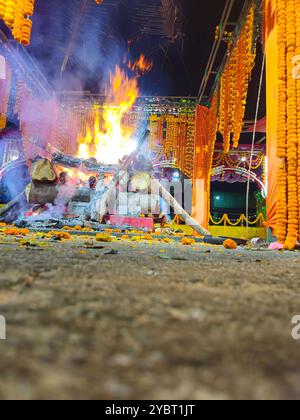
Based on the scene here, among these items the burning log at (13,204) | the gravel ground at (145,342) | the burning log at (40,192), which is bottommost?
the gravel ground at (145,342)

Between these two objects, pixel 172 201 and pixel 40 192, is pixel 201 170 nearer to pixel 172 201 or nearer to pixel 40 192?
pixel 172 201

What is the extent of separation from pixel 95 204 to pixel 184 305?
16.5ft

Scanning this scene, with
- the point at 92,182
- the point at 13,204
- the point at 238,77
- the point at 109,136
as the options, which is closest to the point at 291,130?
the point at 238,77

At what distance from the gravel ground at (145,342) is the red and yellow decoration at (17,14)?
175 inches

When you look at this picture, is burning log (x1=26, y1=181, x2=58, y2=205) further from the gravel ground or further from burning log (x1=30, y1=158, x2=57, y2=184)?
the gravel ground

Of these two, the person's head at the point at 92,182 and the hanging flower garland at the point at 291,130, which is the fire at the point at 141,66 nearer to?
the person's head at the point at 92,182

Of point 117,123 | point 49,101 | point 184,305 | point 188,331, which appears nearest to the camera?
point 188,331

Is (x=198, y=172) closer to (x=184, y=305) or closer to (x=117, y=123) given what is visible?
(x=117, y=123)

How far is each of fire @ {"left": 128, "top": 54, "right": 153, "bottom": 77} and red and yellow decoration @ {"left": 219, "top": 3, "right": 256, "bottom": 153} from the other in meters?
2.46

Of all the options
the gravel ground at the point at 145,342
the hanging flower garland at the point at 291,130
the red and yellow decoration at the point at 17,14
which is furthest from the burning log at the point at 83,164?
the gravel ground at the point at 145,342

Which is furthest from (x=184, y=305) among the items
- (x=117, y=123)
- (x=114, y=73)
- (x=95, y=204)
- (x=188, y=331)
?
(x=117, y=123)

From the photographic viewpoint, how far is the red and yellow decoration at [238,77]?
230 inches

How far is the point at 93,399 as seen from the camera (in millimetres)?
318

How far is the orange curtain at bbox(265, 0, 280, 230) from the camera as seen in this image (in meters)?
3.66
